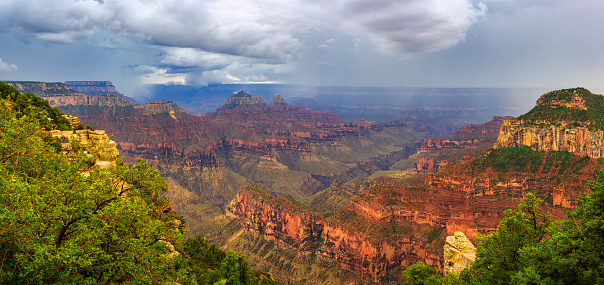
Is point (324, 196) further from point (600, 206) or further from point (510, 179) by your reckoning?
point (600, 206)

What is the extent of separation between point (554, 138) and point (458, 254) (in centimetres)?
8228

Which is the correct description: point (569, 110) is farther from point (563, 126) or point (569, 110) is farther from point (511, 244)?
point (511, 244)

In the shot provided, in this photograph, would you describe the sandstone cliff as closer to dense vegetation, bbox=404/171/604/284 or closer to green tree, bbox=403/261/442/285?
green tree, bbox=403/261/442/285

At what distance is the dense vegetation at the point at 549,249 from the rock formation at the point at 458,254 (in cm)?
855

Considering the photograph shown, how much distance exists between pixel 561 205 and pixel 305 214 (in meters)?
73.0

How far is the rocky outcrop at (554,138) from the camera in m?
83.7

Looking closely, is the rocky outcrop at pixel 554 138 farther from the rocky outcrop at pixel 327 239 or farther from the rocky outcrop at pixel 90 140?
the rocky outcrop at pixel 90 140

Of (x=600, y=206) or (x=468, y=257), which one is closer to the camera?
(x=600, y=206)

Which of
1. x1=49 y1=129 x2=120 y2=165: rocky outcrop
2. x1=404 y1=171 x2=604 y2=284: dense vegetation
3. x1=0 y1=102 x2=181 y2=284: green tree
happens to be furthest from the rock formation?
x1=49 y1=129 x2=120 y2=165: rocky outcrop

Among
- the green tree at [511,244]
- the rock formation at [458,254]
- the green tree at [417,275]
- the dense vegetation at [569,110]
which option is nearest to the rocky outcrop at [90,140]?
the green tree at [417,275]

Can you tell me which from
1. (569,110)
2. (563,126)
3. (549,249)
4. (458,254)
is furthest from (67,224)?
(569,110)

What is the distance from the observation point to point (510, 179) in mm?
90188

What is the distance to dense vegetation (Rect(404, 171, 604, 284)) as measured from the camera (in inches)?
738

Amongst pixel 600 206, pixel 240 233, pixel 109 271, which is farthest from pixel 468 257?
pixel 240 233
